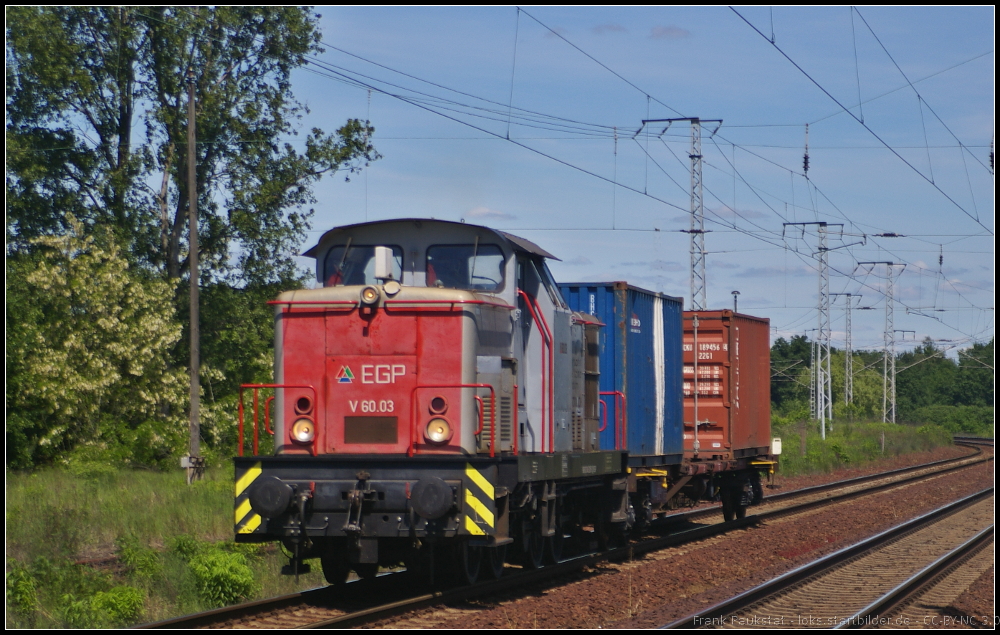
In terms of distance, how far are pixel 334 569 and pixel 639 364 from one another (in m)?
6.04

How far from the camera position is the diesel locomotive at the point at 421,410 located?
8.86m

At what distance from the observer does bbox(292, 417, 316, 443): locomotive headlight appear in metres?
9.41

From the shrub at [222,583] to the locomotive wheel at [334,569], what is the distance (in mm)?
729

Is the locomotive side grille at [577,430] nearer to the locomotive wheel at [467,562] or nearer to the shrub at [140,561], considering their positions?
the locomotive wheel at [467,562]

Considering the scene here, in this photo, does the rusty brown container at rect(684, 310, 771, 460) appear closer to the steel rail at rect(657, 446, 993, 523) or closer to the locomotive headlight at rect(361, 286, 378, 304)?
the steel rail at rect(657, 446, 993, 523)

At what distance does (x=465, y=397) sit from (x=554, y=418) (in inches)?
79.1

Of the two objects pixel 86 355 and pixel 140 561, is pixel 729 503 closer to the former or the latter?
pixel 140 561

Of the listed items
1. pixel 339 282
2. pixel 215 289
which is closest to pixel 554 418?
pixel 339 282

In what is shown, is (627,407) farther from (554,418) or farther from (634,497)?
(554,418)

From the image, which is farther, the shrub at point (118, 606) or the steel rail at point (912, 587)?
the steel rail at point (912, 587)

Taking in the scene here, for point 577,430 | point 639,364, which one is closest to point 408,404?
point 577,430

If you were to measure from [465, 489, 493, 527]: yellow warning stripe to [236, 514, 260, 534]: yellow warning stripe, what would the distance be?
1.91 m

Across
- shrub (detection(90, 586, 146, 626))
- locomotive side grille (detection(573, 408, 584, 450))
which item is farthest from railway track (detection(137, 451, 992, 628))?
locomotive side grille (detection(573, 408, 584, 450))

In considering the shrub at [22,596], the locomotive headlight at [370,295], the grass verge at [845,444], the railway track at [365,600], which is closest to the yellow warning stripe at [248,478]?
the railway track at [365,600]
